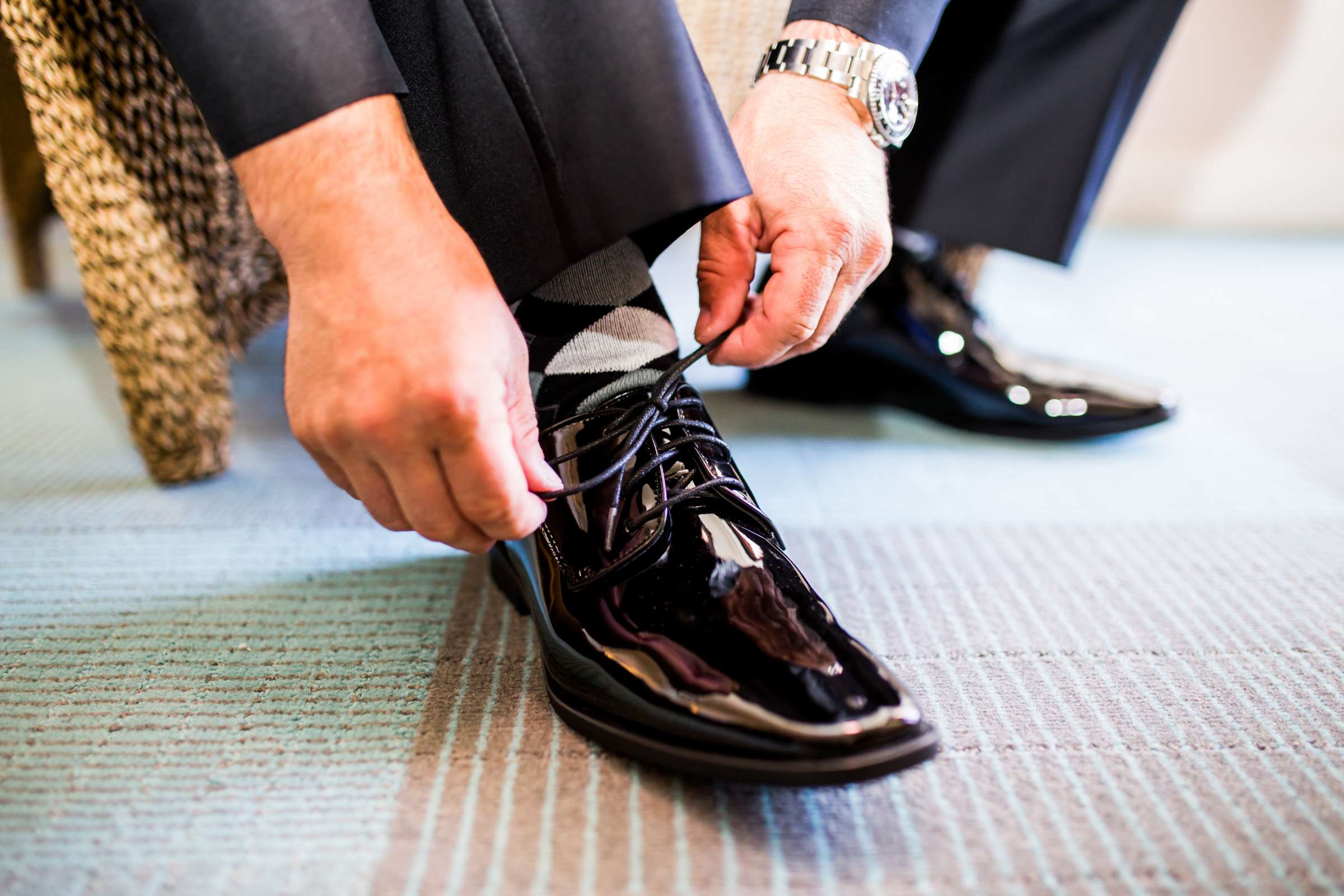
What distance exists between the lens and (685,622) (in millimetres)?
368

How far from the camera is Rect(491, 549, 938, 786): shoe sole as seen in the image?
0.31m

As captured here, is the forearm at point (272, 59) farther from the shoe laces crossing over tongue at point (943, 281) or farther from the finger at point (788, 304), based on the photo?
the shoe laces crossing over tongue at point (943, 281)

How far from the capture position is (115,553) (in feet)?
1.79

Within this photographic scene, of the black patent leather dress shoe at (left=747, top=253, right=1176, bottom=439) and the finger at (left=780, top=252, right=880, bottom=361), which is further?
the black patent leather dress shoe at (left=747, top=253, right=1176, bottom=439)

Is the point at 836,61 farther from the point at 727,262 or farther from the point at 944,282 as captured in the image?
the point at 944,282

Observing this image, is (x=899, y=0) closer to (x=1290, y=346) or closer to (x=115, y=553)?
(x=115, y=553)

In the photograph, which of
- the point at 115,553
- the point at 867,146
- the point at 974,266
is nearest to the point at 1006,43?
the point at 974,266

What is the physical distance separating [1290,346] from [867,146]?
90 cm

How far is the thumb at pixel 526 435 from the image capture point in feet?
1.19

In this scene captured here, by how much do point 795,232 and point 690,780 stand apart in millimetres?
286

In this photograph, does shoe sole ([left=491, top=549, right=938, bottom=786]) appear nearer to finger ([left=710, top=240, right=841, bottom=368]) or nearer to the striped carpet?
the striped carpet

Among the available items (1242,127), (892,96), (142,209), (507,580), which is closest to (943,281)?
(892,96)

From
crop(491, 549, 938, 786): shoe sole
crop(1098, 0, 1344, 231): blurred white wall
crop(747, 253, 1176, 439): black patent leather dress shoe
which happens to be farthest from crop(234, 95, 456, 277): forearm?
crop(1098, 0, 1344, 231): blurred white wall

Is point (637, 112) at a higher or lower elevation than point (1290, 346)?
higher
